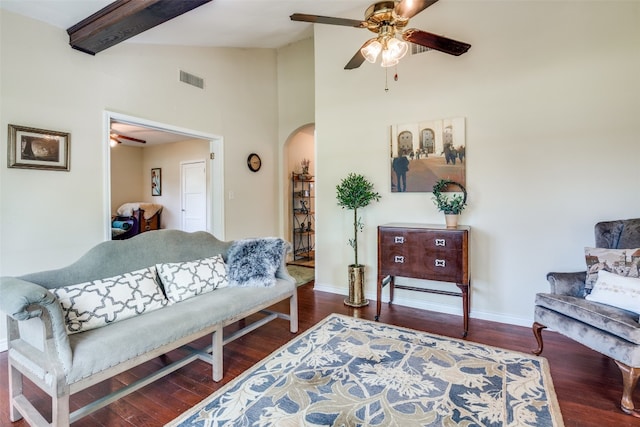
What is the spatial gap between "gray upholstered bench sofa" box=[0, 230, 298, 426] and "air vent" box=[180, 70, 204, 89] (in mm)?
2336

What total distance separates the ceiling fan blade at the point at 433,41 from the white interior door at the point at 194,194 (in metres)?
5.27

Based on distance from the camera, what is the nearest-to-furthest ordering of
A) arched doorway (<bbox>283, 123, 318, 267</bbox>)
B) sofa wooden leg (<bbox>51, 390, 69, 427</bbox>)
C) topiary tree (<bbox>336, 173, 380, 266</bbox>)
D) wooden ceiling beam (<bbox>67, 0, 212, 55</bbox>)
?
sofa wooden leg (<bbox>51, 390, 69, 427</bbox>) < wooden ceiling beam (<bbox>67, 0, 212, 55</bbox>) < topiary tree (<bbox>336, 173, 380, 266</bbox>) < arched doorway (<bbox>283, 123, 318, 267</bbox>)

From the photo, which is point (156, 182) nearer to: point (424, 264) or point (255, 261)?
point (255, 261)

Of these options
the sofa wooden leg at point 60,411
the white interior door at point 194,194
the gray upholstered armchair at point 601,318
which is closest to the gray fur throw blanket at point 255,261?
the sofa wooden leg at point 60,411

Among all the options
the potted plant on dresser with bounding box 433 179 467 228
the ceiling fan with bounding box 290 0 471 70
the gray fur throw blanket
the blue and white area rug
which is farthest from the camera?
the potted plant on dresser with bounding box 433 179 467 228

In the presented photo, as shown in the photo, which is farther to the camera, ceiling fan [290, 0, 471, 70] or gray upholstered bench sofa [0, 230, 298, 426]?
ceiling fan [290, 0, 471, 70]

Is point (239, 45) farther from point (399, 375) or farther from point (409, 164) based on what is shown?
point (399, 375)

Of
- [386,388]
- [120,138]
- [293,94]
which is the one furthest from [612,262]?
[120,138]

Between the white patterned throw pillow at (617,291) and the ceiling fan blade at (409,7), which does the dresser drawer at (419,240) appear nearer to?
the white patterned throw pillow at (617,291)

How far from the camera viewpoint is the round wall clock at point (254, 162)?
513 cm

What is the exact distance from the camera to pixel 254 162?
522 centimetres

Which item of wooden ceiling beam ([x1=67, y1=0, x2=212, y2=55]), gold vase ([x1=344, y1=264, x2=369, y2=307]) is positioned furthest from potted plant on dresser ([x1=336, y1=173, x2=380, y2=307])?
wooden ceiling beam ([x1=67, y1=0, x2=212, y2=55])

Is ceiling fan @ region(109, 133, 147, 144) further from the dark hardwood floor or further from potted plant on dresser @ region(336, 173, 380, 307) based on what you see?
potted plant on dresser @ region(336, 173, 380, 307)

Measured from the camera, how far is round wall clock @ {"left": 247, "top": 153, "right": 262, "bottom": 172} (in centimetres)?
513
